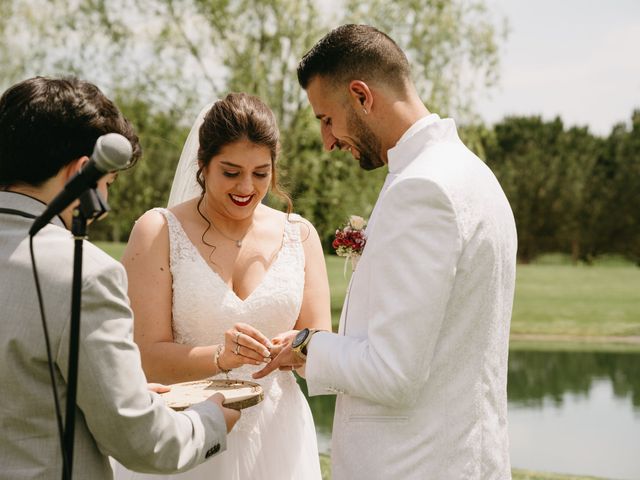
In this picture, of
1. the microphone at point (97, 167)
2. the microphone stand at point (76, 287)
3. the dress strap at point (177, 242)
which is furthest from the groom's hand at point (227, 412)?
the dress strap at point (177, 242)

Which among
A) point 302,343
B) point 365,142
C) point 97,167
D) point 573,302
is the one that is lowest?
point 573,302

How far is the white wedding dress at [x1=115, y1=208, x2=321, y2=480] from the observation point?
3.72 m

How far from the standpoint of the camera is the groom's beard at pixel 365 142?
9.07 ft

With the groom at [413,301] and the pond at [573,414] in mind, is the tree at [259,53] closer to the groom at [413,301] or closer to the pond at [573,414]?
the pond at [573,414]

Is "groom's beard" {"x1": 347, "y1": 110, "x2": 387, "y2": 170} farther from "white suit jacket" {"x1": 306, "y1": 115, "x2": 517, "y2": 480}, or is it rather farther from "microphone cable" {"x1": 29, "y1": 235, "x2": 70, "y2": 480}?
"microphone cable" {"x1": 29, "y1": 235, "x2": 70, "y2": 480}

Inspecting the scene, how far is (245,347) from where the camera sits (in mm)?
3361

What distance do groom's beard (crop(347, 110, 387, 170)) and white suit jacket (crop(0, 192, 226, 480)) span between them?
1.03 m

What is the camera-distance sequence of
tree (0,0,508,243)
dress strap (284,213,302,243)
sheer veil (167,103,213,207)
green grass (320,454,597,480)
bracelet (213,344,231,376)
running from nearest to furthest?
1. bracelet (213,344,231,376)
2. dress strap (284,213,302,243)
3. sheer veil (167,103,213,207)
4. green grass (320,454,597,480)
5. tree (0,0,508,243)

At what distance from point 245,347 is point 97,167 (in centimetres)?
174

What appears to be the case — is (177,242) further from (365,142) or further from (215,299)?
(365,142)

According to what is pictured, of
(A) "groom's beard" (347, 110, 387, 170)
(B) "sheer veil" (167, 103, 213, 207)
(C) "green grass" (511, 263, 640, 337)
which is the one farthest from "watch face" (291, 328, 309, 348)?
(C) "green grass" (511, 263, 640, 337)

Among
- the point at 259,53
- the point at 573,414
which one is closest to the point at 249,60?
the point at 259,53

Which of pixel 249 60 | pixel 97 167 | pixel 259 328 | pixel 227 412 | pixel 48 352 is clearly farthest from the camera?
pixel 249 60

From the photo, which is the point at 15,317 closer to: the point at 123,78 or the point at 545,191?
the point at 123,78
